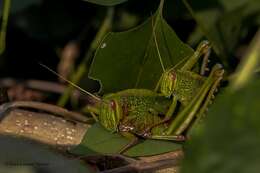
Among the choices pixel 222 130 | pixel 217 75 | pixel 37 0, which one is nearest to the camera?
pixel 222 130

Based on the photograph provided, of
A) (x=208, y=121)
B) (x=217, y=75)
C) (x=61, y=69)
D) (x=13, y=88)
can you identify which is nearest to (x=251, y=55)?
(x=208, y=121)

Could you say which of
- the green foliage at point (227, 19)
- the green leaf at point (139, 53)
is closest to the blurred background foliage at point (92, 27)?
the green foliage at point (227, 19)

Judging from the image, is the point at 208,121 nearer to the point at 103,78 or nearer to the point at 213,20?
the point at 103,78

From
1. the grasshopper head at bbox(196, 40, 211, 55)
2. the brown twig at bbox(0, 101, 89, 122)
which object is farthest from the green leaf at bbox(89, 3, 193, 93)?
the brown twig at bbox(0, 101, 89, 122)

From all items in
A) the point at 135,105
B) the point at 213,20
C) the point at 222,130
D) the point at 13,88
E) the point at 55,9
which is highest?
the point at 55,9

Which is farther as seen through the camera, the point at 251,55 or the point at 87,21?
the point at 87,21

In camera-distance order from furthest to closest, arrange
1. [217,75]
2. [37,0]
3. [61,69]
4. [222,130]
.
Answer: [61,69] < [37,0] < [217,75] < [222,130]

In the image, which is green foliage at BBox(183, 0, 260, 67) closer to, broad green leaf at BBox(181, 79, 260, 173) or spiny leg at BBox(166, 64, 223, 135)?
spiny leg at BBox(166, 64, 223, 135)
